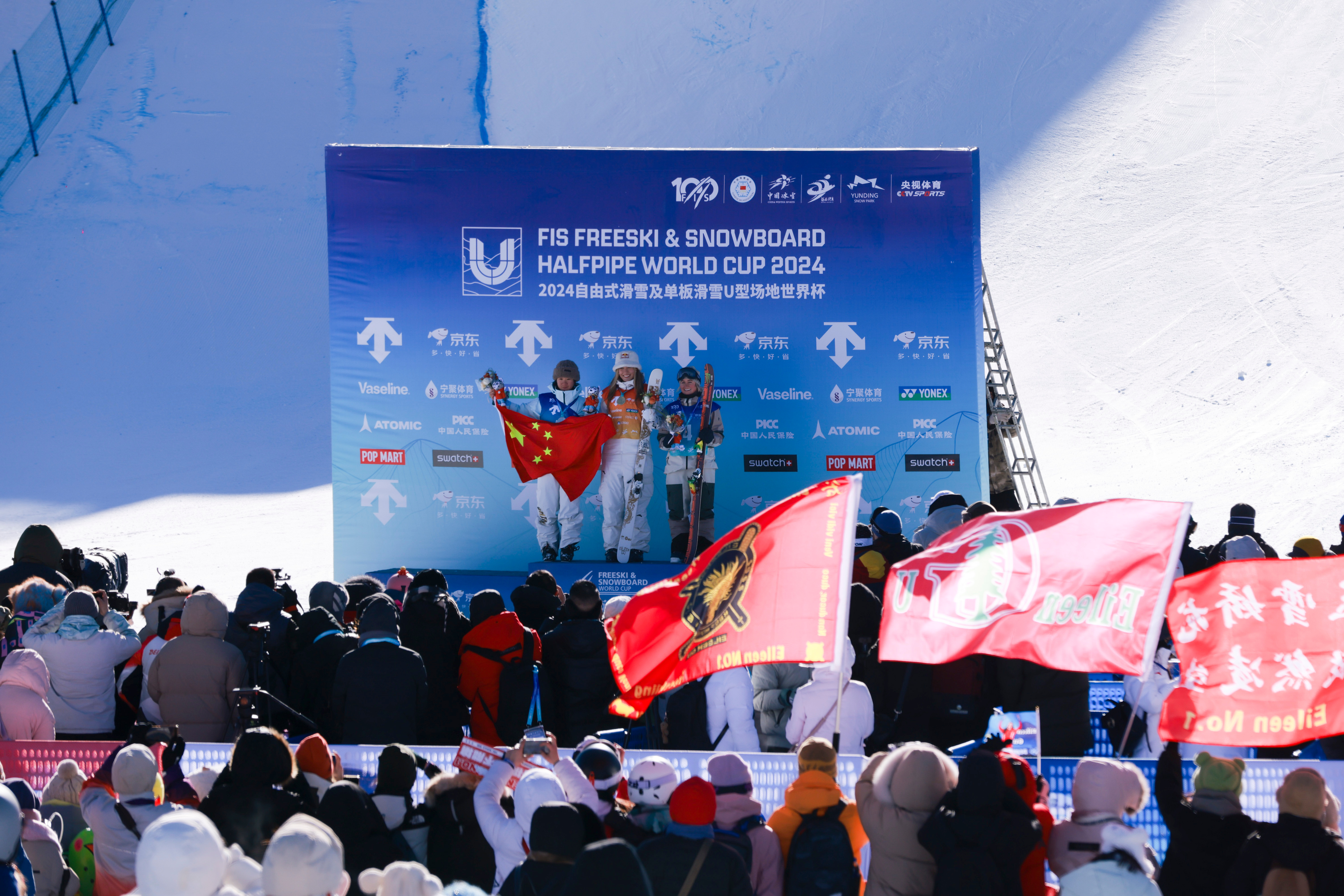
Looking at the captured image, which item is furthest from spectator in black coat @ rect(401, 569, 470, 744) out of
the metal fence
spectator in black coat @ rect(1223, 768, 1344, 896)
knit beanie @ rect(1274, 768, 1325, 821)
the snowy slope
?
the metal fence

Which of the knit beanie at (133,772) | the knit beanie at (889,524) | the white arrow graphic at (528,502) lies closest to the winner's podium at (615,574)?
the white arrow graphic at (528,502)

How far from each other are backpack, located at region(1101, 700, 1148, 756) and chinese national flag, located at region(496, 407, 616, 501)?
612cm

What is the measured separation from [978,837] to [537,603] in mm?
3534

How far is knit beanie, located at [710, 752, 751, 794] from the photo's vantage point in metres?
4.17

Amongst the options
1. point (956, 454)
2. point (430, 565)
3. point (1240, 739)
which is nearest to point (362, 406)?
point (430, 565)

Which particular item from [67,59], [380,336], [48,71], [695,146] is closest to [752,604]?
[380,336]

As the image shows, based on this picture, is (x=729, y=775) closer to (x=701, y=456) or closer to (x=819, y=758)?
(x=819, y=758)

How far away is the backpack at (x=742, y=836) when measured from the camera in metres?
3.96

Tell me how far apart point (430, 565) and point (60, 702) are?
18.2 feet

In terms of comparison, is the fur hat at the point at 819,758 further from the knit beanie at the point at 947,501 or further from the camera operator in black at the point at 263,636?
the knit beanie at the point at 947,501

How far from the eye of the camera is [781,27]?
95.3 ft

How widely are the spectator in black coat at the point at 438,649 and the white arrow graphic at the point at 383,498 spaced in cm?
530

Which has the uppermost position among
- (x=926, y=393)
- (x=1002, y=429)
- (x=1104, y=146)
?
→ (x=1104, y=146)

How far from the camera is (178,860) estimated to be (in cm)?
304
